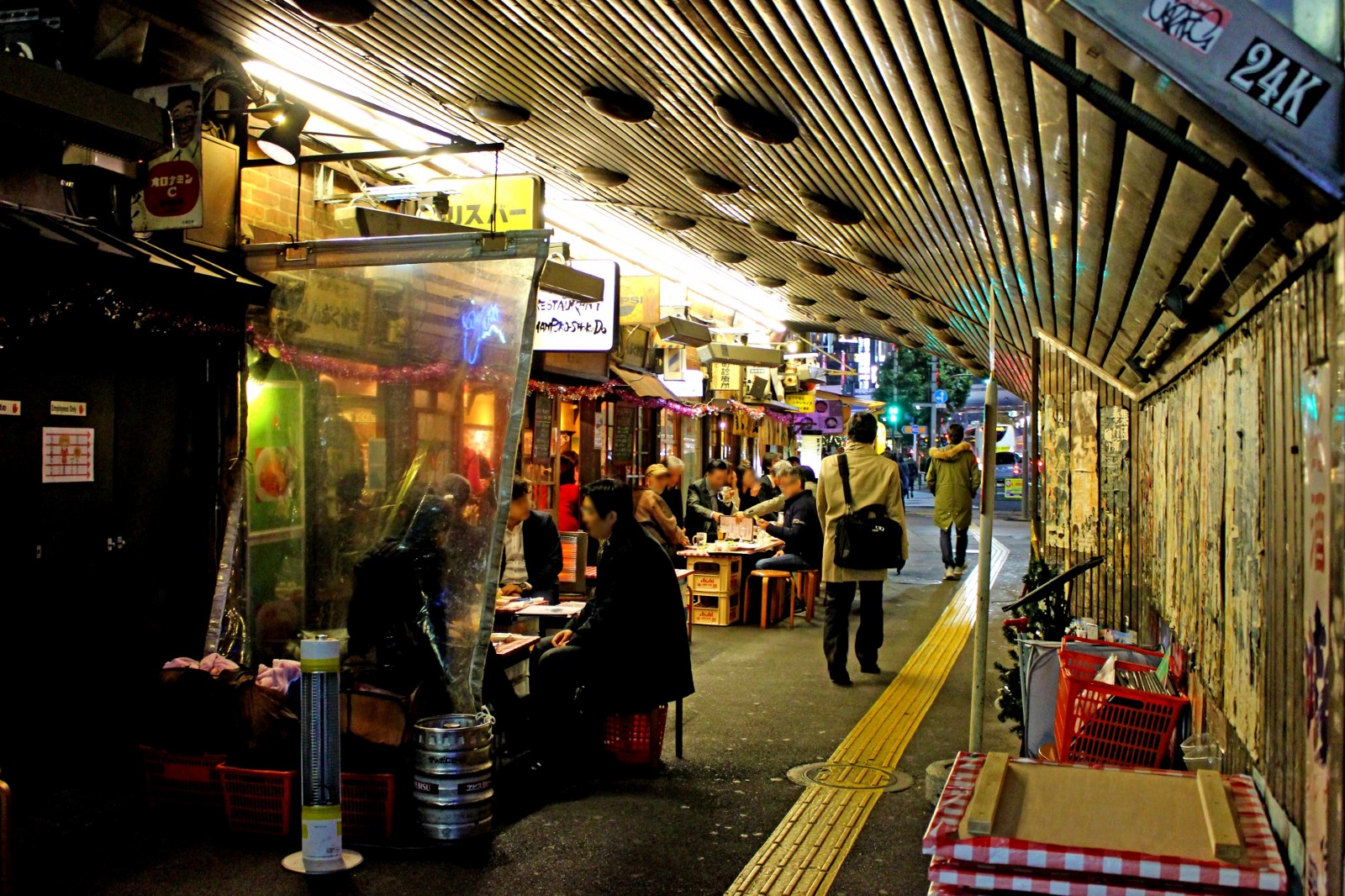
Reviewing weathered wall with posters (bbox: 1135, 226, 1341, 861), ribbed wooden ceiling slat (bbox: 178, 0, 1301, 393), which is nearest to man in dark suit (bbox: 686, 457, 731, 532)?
ribbed wooden ceiling slat (bbox: 178, 0, 1301, 393)

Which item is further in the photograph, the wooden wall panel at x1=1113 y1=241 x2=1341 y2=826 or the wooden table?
the wooden table

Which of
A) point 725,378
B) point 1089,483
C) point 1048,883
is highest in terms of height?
point 725,378

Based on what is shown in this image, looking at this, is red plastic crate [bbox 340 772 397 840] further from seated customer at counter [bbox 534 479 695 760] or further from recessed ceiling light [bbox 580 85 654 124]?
recessed ceiling light [bbox 580 85 654 124]

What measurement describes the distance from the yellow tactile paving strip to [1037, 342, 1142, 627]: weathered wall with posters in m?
1.64

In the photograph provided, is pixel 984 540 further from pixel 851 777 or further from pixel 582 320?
pixel 582 320

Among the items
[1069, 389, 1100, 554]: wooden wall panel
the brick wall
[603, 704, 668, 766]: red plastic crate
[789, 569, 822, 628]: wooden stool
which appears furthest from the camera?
[789, 569, 822, 628]: wooden stool

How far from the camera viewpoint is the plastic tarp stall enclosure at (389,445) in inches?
249

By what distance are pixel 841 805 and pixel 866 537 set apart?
12.0ft

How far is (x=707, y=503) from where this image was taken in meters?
15.6

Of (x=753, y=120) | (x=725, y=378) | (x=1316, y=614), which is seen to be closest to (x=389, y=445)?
(x=753, y=120)

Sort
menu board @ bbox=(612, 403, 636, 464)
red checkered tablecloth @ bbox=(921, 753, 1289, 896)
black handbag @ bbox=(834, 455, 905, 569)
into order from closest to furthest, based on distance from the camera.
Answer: red checkered tablecloth @ bbox=(921, 753, 1289, 896) → black handbag @ bbox=(834, 455, 905, 569) → menu board @ bbox=(612, 403, 636, 464)

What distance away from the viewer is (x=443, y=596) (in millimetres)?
6367

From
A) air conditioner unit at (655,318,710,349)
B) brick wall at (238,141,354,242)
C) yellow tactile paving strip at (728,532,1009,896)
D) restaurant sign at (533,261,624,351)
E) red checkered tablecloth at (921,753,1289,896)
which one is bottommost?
yellow tactile paving strip at (728,532,1009,896)

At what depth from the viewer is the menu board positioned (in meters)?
18.7
